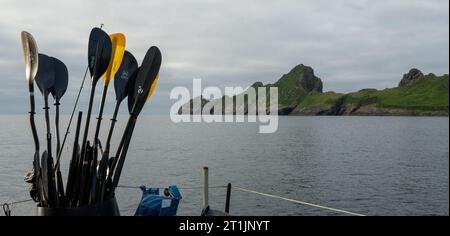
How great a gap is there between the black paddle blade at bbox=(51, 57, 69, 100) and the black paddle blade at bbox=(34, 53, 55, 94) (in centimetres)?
11

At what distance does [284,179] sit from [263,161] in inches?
655

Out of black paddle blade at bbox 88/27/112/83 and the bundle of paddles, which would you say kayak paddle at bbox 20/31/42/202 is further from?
black paddle blade at bbox 88/27/112/83

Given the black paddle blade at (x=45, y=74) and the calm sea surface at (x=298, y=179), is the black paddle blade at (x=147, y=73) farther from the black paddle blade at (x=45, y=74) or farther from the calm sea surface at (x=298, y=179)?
the calm sea surface at (x=298, y=179)

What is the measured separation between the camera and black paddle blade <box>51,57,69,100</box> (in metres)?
7.98

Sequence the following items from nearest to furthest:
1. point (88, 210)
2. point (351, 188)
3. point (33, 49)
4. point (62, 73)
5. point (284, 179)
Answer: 1. point (88, 210)
2. point (33, 49)
3. point (62, 73)
4. point (351, 188)
5. point (284, 179)

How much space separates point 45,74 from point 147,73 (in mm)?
1900

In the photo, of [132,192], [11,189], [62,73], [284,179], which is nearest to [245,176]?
[284,179]

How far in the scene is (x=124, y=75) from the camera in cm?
807

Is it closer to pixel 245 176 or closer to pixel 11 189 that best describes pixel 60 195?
pixel 11 189

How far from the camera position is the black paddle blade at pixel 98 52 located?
7367mm

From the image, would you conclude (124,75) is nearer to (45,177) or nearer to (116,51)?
(116,51)

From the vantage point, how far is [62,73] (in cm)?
808

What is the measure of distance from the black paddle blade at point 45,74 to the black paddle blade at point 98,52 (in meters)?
0.95
